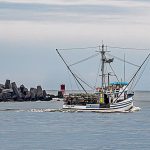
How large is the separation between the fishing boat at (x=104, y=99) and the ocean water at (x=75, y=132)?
6.95 feet

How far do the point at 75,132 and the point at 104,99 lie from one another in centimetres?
4101

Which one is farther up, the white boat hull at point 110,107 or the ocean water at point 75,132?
the white boat hull at point 110,107

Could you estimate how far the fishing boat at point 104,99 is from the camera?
143500 mm

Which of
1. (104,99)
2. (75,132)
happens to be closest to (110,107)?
(104,99)

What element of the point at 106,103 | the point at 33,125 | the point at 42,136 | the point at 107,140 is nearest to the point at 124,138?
the point at 107,140

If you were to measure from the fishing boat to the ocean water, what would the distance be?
2117 millimetres

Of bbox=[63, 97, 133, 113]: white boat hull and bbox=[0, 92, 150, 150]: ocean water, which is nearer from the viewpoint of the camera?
bbox=[0, 92, 150, 150]: ocean water

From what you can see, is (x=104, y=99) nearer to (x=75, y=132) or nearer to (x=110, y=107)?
(x=110, y=107)

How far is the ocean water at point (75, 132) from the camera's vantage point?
85.9 meters

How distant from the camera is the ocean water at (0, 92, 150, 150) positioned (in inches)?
3383

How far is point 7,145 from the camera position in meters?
85.6

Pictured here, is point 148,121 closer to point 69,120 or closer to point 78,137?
point 69,120

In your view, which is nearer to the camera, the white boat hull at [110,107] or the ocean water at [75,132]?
the ocean water at [75,132]

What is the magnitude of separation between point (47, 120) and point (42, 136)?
29691 mm
